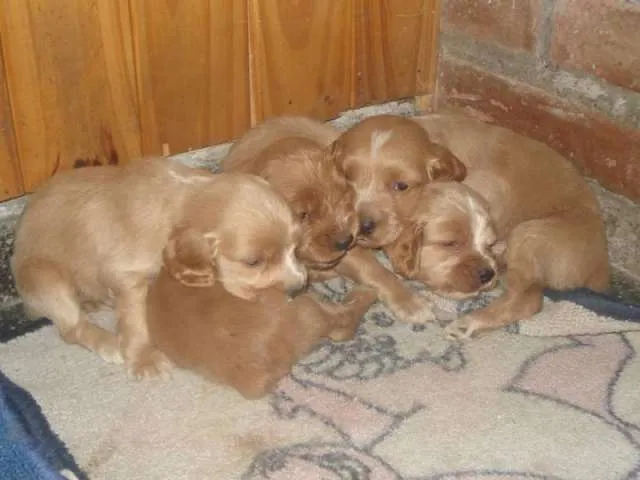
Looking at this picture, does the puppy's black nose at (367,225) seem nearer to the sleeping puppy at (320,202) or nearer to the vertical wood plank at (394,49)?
the sleeping puppy at (320,202)

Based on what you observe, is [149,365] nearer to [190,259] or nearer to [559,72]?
[190,259]

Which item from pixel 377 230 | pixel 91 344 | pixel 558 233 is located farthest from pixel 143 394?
pixel 558 233

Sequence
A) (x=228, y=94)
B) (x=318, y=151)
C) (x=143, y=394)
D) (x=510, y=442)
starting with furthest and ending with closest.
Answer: (x=228, y=94) → (x=318, y=151) → (x=143, y=394) → (x=510, y=442)

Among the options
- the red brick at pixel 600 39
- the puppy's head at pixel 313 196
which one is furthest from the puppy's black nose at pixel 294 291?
the red brick at pixel 600 39

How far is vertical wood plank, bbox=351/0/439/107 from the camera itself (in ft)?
10.2

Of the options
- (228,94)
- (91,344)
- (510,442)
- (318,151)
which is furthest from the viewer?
(228,94)

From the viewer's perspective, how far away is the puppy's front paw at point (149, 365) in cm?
235

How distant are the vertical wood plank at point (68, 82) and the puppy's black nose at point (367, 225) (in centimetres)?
79

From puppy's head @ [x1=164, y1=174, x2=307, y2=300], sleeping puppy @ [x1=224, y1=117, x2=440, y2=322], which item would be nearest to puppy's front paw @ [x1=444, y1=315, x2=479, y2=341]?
sleeping puppy @ [x1=224, y1=117, x2=440, y2=322]

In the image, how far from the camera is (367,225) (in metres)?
2.71

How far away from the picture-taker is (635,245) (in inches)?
109

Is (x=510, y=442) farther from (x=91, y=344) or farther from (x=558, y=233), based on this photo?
(x=91, y=344)

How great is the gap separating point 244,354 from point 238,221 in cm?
39

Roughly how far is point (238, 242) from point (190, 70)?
0.71 metres
